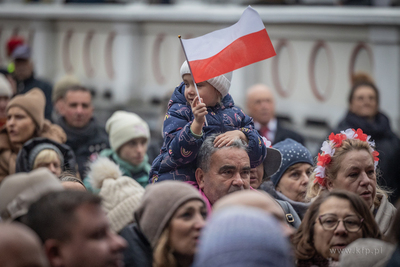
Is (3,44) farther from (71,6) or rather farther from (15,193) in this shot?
(15,193)

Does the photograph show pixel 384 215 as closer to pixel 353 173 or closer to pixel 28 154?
pixel 353 173

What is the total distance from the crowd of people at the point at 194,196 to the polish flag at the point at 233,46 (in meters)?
0.14

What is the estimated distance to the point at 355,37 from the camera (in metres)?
10.1

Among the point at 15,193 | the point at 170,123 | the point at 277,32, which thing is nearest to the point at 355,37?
the point at 277,32

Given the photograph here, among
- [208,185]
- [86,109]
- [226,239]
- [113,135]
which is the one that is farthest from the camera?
[86,109]

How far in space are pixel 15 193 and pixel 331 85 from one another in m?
8.28

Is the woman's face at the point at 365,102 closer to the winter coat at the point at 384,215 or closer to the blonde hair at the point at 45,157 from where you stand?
the winter coat at the point at 384,215

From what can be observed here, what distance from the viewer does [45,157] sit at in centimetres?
546

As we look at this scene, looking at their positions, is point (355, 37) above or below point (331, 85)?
above

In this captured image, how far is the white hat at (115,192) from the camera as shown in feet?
13.7

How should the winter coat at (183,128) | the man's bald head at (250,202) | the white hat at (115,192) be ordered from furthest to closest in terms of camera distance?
1. the white hat at (115,192)
2. the winter coat at (183,128)
3. the man's bald head at (250,202)

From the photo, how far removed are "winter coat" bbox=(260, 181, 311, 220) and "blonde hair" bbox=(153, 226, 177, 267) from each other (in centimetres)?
182

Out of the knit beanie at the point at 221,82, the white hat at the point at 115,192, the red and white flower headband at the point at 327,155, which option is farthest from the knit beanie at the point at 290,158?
the white hat at the point at 115,192

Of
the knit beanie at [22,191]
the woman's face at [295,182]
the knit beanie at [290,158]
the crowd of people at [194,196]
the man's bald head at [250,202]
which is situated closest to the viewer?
the crowd of people at [194,196]
